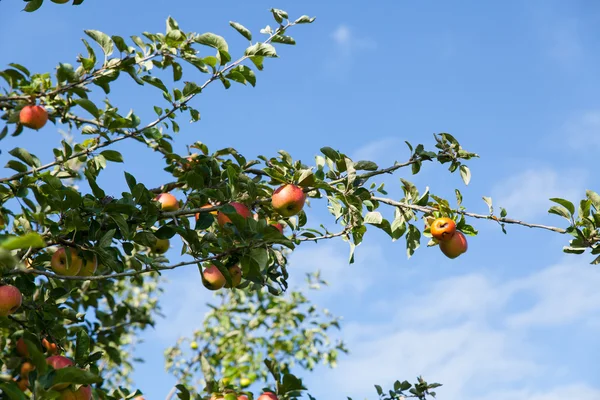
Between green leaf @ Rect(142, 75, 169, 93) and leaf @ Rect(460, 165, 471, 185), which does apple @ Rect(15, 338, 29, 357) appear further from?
leaf @ Rect(460, 165, 471, 185)

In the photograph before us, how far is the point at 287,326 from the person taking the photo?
952 cm

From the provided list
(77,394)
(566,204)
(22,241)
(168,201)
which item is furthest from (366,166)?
(22,241)

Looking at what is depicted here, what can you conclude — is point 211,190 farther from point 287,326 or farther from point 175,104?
point 287,326

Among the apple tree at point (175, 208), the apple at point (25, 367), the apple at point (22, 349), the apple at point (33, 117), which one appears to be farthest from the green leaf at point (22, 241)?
the apple at point (25, 367)

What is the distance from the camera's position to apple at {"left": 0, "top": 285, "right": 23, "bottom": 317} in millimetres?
3414

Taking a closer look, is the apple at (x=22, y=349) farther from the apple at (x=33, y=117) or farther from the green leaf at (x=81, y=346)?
the green leaf at (x=81, y=346)

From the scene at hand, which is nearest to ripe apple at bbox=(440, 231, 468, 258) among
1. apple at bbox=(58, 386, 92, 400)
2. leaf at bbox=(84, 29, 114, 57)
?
apple at bbox=(58, 386, 92, 400)

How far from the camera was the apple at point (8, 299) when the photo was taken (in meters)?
3.41

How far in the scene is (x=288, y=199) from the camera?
3521 mm

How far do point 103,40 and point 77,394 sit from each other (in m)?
2.09

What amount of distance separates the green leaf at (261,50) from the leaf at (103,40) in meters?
0.84

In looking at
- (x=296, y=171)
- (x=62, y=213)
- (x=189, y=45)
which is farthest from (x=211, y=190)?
(x=189, y=45)

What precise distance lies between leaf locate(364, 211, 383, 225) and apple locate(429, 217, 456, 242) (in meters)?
0.43

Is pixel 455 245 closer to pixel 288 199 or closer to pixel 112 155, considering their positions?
pixel 288 199
